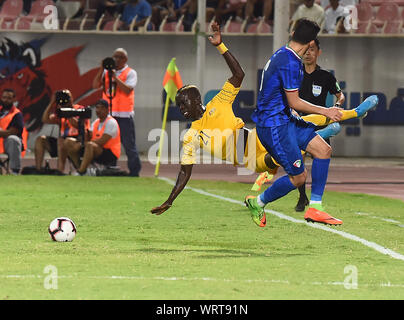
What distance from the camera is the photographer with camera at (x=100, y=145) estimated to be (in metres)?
20.6

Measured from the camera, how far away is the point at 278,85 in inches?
412

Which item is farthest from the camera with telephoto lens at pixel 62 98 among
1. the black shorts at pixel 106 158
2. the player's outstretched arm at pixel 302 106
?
the player's outstretched arm at pixel 302 106

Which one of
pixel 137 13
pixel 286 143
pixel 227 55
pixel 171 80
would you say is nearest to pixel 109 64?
pixel 171 80

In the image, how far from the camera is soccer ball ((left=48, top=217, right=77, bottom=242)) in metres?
11.0

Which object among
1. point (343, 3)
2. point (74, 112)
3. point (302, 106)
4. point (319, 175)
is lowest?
point (74, 112)

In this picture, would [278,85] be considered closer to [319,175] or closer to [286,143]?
[286,143]

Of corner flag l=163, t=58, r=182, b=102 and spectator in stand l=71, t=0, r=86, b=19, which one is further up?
spectator in stand l=71, t=0, r=86, b=19

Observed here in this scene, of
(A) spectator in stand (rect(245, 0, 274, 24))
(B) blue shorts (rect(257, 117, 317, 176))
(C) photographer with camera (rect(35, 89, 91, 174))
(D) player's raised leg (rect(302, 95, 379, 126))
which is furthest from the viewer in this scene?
(A) spectator in stand (rect(245, 0, 274, 24))

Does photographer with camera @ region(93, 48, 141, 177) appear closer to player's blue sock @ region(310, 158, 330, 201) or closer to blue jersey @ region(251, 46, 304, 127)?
player's blue sock @ region(310, 158, 330, 201)

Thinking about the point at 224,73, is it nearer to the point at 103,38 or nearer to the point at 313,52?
the point at 103,38

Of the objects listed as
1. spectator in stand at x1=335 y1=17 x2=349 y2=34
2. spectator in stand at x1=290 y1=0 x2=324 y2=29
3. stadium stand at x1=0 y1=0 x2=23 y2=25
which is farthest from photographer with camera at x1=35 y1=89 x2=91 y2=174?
spectator in stand at x1=335 y1=17 x2=349 y2=34

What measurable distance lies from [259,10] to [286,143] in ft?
67.0

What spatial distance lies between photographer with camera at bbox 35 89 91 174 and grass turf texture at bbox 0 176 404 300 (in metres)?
3.75
